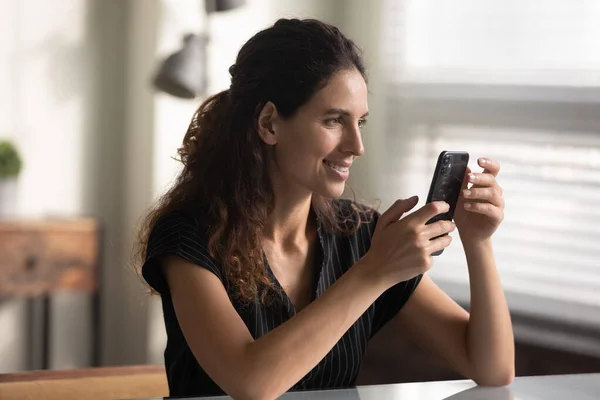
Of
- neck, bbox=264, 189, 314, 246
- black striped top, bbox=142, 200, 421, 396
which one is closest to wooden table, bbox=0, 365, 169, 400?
black striped top, bbox=142, 200, 421, 396

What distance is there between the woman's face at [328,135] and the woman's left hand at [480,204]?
195 millimetres

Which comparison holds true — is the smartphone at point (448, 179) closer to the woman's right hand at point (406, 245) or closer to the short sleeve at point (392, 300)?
the woman's right hand at point (406, 245)

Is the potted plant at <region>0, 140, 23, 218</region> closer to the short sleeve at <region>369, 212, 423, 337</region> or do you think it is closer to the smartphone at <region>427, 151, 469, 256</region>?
the short sleeve at <region>369, 212, 423, 337</region>

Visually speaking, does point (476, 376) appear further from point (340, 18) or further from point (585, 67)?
point (340, 18)

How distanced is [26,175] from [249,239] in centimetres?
200

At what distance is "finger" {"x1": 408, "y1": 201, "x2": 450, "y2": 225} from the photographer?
1321 mm

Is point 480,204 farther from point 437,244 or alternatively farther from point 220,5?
point 220,5

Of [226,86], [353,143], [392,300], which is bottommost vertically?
[392,300]

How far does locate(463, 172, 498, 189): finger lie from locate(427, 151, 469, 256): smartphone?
2cm

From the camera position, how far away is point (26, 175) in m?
3.32

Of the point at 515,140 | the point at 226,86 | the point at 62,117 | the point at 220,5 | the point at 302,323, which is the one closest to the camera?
the point at 302,323

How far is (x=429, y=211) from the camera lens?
1321 millimetres

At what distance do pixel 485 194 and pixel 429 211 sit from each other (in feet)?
0.60

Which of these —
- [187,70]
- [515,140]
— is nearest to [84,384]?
[515,140]
